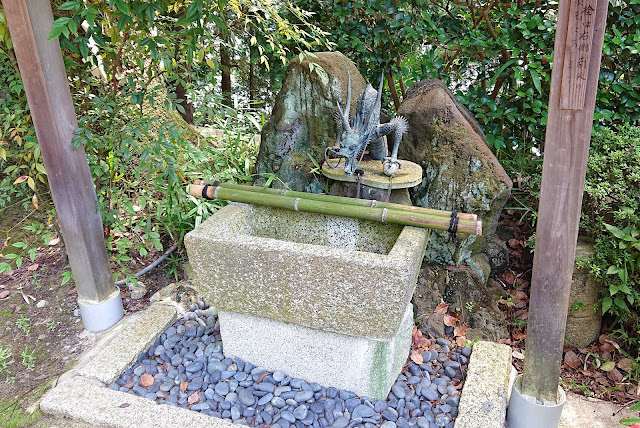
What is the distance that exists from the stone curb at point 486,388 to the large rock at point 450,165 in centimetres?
81

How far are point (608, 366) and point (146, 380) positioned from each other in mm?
2728

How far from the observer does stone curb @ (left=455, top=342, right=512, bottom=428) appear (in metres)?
2.17

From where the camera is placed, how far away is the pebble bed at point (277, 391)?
2.26m

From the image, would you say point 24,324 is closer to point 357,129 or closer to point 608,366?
point 357,129

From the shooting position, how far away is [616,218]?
287cm

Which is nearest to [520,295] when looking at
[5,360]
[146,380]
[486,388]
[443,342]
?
[443,342]

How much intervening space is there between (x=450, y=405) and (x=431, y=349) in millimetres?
471

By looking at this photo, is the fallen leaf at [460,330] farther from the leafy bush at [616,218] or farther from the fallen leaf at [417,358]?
the leafy bush at [616,218]

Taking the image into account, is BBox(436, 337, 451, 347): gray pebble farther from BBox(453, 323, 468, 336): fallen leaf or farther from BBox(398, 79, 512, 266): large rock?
BBox(398, 79, 512, 266): large rock

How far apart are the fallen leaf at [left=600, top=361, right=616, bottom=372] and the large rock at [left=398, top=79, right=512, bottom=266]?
1.01 meters

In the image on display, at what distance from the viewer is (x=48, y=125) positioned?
2518mm

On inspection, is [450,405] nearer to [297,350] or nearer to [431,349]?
[431,349]

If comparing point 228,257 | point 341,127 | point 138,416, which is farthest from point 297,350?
point 341,127

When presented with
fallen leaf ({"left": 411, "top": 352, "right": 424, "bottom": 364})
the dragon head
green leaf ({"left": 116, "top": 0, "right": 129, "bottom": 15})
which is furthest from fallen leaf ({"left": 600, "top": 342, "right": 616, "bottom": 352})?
green leaf ({"left": 116, "top": 0, "right": 129, "bottom": 15})
